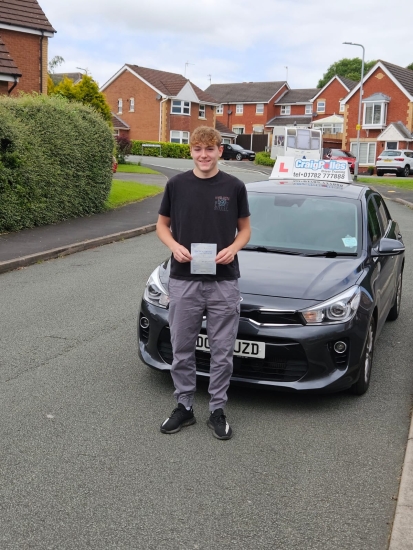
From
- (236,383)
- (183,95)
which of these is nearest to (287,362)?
Answer: (236,383)

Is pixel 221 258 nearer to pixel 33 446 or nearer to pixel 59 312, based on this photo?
pixel 33 446

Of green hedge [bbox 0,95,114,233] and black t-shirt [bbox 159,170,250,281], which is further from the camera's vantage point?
green hedge [bbox 0,95,114,233]

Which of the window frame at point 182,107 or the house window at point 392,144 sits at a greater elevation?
the window frame at point 182,107

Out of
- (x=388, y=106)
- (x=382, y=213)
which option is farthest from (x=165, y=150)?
(x=382, y=213)

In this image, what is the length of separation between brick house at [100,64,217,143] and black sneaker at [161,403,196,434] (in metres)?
65.0

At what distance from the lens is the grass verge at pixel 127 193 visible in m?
19.8

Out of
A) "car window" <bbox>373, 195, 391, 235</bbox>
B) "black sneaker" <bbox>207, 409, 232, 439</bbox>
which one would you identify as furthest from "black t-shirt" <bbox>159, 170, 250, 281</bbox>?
"car window" <bbox>373, 195, 391, 235</bbox>

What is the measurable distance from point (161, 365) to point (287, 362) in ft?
3.17

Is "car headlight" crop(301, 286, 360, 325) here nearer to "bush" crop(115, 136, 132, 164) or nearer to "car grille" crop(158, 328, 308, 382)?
"car grille" crop(158, 328, 308, 382)

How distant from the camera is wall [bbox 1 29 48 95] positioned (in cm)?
2659

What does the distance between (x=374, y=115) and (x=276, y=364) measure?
62933 mm

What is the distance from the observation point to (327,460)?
417 centimetres

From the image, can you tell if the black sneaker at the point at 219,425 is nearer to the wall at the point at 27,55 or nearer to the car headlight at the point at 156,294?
the car headlight at the point at 156,294

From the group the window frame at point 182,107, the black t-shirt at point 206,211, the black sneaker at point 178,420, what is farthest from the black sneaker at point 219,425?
the window frame at point 182,107
